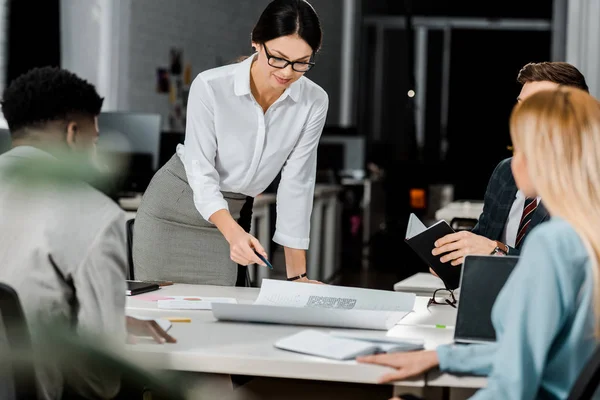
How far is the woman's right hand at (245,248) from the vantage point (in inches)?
82.6

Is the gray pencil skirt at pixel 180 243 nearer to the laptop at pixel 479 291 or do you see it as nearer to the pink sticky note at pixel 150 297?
the pink sticky note at pixel 150 297

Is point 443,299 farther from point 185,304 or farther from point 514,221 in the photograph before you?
point 185,304

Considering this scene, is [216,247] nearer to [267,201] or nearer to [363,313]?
[363,313]

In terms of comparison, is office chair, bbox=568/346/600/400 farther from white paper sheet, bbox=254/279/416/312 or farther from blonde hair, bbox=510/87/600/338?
white paper sheet, bbox=254/279/416/312

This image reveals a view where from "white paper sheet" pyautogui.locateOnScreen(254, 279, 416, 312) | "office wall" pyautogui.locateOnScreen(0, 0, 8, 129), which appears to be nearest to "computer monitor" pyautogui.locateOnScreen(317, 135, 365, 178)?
"office wall" pyautogui.locateOnScreen(0, 0, 8, 129)

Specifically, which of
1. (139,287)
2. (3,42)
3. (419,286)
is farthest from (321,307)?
(3,42)

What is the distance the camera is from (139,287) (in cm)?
221

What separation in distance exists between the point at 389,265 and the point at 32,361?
7.23 meters

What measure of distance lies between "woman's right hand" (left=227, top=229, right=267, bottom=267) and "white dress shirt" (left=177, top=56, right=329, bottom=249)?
17cm

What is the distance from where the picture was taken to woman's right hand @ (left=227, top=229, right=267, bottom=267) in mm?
2098

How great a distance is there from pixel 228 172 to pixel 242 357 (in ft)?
3.49

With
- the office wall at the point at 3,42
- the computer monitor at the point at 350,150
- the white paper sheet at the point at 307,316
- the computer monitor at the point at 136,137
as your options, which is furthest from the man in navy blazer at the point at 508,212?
the computer monitor at the point at 350,150

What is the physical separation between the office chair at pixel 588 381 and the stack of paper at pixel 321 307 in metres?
0.58

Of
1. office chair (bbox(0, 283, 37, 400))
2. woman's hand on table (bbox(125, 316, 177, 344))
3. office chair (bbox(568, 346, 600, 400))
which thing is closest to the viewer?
office chair (bbox(568, 346, 600, 400))
